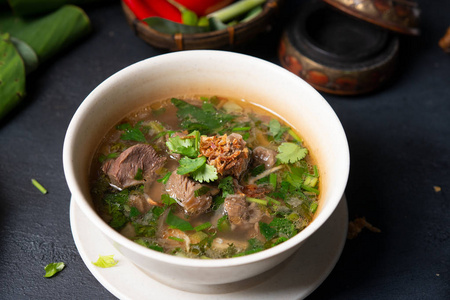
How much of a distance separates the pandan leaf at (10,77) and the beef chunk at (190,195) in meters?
1.46

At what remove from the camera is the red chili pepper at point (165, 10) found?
3615mm

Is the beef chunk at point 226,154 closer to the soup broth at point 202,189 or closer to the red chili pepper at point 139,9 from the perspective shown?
the soup broth at point 202,189

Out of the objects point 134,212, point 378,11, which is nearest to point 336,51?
point 378,11

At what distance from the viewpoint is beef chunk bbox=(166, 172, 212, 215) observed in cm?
225

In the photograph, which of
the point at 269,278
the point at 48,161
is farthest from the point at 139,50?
the point at 269,278

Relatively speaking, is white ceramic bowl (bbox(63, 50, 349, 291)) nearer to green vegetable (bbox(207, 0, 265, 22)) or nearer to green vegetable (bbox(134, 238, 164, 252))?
green vegetable (bbox(134, 238, 164, 252))

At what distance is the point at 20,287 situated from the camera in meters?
2.48

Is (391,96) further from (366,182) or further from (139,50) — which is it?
(139,50)

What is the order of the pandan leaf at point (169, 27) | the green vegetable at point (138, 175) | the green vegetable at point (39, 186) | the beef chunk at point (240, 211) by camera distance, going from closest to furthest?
the beef chunk at point (240, 211) < the green vegetable at point (138, 175) < the green vegetable at point (39, 186) < the pandan leaf at point (169, 27)

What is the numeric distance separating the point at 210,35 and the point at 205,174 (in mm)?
1283

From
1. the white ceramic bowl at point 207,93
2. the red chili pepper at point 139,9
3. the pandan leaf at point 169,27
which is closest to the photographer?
the white ceramic bowl at point 207,93

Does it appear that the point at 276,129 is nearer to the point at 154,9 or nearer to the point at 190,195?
the point at 190,195

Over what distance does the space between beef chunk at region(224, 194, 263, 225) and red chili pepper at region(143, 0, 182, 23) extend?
1830 mm

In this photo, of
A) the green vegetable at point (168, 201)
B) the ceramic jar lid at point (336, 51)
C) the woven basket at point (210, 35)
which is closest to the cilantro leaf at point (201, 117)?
the green vegetable at point (168, 201)
